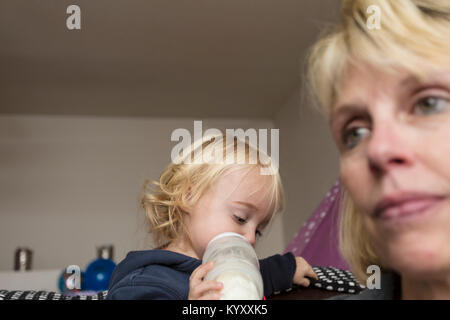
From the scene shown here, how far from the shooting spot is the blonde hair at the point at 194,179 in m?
0.98

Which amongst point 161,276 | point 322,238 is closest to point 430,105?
point 161,276

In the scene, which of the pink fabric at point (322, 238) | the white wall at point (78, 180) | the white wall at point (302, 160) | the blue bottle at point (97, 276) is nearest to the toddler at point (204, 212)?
the pink fabric at point (322, 238)

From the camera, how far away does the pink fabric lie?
1609mm

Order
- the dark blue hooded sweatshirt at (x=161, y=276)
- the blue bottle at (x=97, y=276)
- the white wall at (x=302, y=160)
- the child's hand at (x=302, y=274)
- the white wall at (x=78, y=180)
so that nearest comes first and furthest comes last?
1. the dark blue hooded sweatshirt at (x=161, y=276)
2. the child's hand at (x=302, y=274)
3. the blue bottle at (x=97, y=276)
4. the white wall at (x=302, y=160)
5. the white wall at (x=78, y=180)

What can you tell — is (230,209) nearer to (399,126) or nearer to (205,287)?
(205,287)

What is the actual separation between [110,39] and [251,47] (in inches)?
27.8

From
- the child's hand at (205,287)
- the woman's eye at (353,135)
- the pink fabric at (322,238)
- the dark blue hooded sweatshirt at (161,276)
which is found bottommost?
the child's hand at (205,287)

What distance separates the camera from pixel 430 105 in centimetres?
36

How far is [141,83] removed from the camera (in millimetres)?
3021

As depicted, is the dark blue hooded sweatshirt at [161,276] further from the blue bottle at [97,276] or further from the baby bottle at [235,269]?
the blue bottle at [97,276]

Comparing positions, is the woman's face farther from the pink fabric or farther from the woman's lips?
the pink fabric

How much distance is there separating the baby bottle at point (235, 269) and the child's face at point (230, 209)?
0.99ft

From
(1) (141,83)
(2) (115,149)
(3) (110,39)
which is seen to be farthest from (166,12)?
(2) (115,149)
